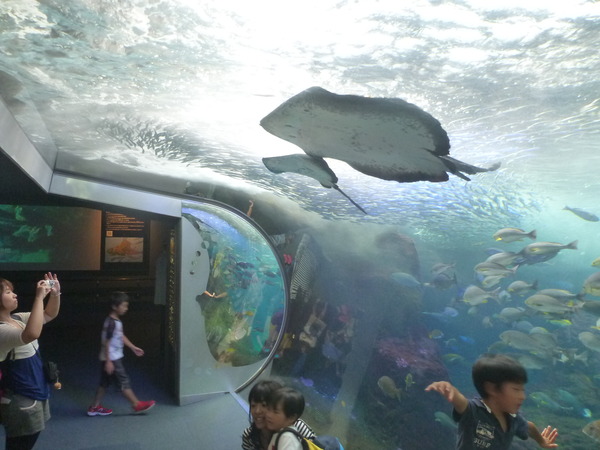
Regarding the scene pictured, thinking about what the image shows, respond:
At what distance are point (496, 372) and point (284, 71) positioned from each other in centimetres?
228

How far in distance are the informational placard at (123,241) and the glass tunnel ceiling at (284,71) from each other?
5.82 m

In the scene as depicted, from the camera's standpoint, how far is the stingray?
2.17m

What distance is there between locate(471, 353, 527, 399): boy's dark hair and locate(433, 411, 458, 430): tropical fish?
19.4 ft

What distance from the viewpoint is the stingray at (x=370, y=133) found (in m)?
2.17

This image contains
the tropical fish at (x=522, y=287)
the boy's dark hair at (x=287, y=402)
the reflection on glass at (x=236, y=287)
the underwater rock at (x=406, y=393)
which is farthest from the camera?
the underwater rock at (x=406, y=393)

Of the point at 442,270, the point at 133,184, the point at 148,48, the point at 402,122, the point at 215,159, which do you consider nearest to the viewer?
the point at 402,122

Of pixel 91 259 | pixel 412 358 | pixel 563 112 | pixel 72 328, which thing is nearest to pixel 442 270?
pixel 412 358

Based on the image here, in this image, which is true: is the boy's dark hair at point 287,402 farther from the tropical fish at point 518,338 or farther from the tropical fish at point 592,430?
the tropical fish at point 518,338

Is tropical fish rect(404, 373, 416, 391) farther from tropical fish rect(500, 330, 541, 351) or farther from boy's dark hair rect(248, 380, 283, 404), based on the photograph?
boy's dark hair rect(248, 380, 283, 404)

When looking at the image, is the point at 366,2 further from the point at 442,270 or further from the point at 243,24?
the point at 442,270

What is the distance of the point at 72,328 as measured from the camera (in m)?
9.48

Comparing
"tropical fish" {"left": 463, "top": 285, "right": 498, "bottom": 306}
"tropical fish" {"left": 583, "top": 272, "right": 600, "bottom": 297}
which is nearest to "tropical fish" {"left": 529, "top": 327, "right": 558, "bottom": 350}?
"tropical fish" {"left": 463, "top": 285, "right": 498, "bottom": 306}

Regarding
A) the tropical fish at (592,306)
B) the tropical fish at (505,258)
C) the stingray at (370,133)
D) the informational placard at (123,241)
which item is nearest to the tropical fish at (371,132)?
the stingray at (370,133)

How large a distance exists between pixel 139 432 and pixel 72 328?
243 inches
